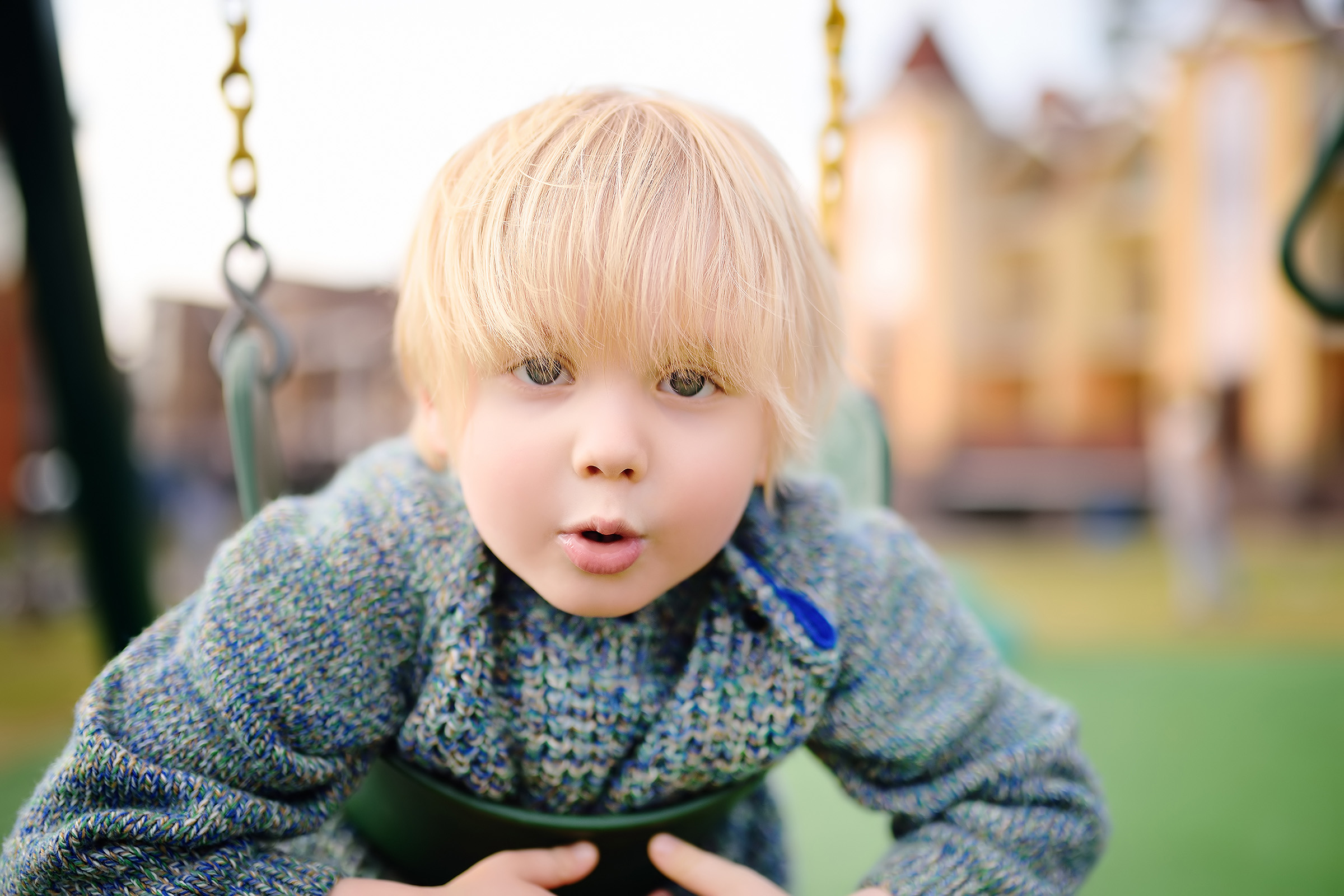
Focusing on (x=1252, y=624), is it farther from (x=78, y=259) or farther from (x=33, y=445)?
(x=33, y=445)

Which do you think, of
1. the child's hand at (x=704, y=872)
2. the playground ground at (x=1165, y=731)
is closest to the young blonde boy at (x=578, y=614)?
the child's hand at (x=704, y=872)

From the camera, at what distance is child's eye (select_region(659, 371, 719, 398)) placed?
2.00ft

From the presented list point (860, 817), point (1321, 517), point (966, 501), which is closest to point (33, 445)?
point (966, 501)

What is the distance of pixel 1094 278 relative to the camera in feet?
33.1

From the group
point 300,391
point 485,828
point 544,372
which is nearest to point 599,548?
point 544,372

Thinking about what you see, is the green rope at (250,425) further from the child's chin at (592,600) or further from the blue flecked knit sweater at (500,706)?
the child's chin at (592,600)

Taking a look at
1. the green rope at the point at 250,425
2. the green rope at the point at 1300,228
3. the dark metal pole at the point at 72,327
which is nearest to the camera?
the green rope at the point at 250,425

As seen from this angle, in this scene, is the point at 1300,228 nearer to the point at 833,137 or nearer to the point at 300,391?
the point at 833,137

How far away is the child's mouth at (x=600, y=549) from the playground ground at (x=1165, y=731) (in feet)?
1.85

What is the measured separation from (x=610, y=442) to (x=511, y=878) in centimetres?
32

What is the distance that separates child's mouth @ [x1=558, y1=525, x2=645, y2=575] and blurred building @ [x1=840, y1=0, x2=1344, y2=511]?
804 centimetres

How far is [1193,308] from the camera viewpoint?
929 centimetres

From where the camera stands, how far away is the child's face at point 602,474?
58cm

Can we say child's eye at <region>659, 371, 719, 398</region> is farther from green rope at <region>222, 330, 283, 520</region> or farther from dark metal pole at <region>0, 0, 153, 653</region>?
dark metal pole at <region>0, 0, 153, 653</region>
